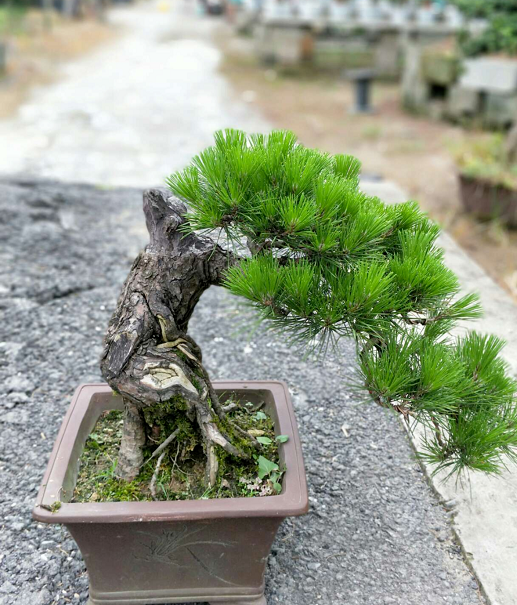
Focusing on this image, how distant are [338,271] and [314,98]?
27.3 ft

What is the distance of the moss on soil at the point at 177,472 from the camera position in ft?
4.38

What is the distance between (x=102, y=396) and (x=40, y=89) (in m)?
7.69

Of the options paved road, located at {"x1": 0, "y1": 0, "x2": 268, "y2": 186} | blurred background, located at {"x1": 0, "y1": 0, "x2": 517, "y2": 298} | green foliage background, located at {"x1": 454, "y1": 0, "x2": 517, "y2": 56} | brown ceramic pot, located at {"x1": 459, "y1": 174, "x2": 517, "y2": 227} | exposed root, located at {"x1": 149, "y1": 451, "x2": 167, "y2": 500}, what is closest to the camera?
exposed root, located at {"x1": 149, "y1": 451, "x2": 167, "y2": 500}

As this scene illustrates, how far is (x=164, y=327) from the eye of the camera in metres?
1.29

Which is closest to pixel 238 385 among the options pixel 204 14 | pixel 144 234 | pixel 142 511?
pixel 142 511

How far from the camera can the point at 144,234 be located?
11.2 feet

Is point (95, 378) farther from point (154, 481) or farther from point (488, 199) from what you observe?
point (488, 199)

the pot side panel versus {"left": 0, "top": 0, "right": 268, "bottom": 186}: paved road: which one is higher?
the pot side panel

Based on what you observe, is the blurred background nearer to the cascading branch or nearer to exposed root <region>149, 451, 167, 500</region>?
the cascading branch

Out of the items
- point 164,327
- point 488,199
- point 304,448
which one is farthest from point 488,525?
point 488,199

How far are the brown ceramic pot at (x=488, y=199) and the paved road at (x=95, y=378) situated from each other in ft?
8.40

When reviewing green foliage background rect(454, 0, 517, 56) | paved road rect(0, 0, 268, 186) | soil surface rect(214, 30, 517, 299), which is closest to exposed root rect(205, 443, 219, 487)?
soil surface rect(214, 30, 517, 299)

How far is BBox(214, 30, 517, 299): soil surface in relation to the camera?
15.0 feet

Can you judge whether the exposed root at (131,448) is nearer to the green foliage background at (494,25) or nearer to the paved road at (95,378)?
the paved road at (95,378)
